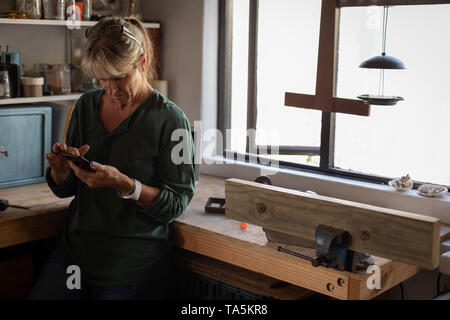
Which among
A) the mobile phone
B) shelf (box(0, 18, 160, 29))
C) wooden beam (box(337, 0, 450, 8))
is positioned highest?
wooden beam (box(337, 0, 450, 8))

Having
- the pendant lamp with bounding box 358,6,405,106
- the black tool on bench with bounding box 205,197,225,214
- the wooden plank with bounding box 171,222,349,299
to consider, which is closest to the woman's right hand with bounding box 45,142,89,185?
the wooden plank with bounding box 171,222,349,299

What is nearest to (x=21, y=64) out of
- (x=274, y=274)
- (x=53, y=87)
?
(x=53, y=87)

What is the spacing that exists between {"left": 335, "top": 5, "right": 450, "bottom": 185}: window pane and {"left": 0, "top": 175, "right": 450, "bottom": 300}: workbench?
0.45 meters

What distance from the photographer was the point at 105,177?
216 cm

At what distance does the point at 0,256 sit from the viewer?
2.75 meters

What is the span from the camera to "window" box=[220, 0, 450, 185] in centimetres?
285

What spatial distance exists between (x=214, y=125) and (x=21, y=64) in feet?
3.53

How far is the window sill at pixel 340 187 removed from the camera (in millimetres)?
2705

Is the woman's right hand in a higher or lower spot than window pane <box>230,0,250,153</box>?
lower

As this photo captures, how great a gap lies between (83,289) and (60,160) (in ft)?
1.62

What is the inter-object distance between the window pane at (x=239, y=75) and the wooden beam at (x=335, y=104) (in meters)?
0.49

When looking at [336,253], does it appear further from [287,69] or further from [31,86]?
[31,86]

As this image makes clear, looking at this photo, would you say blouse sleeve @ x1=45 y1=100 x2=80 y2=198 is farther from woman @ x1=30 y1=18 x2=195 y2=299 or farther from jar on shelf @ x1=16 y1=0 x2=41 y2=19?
jar on shelf @ x1=16 y1=0 x2=41 y2=19
